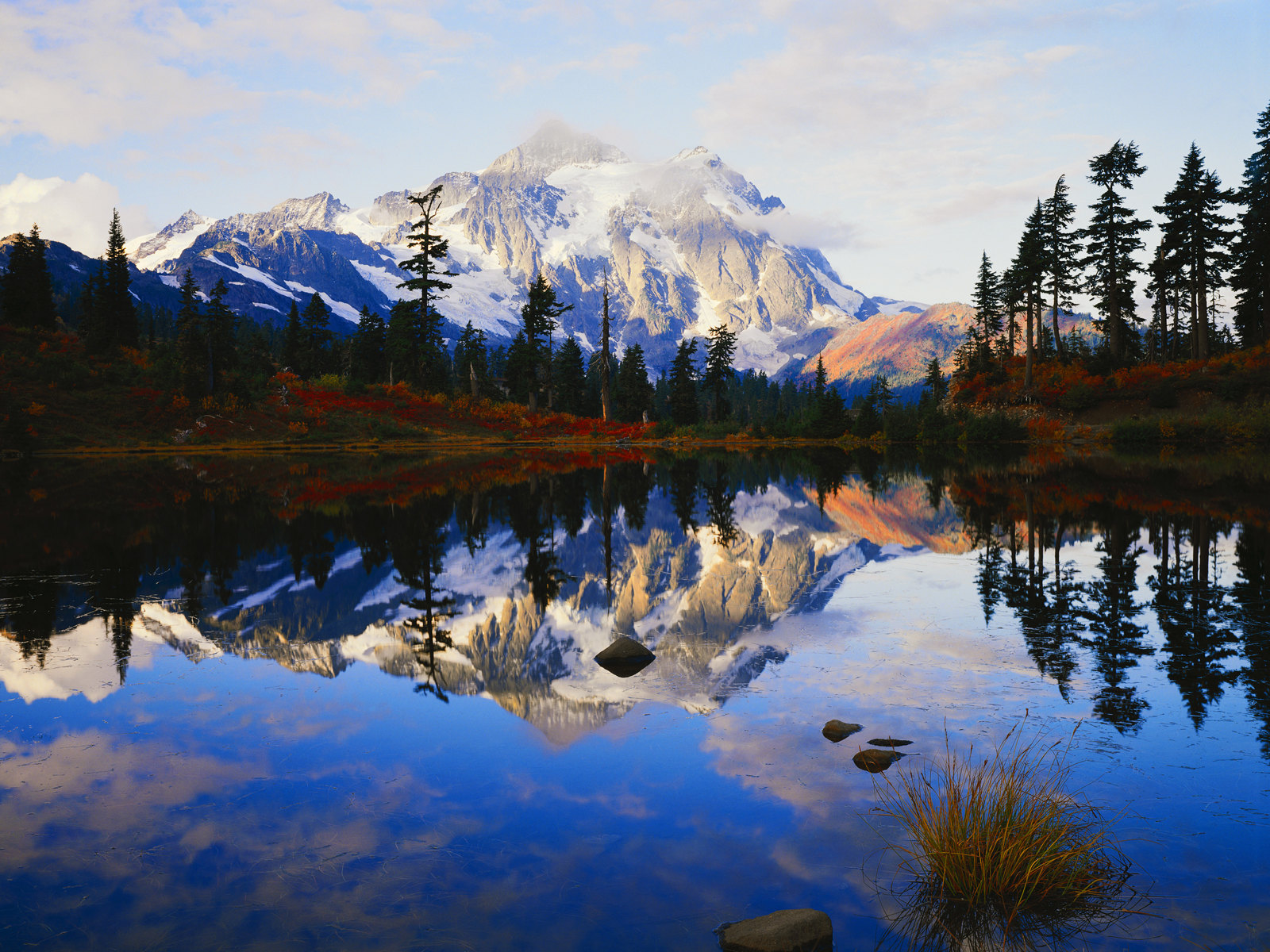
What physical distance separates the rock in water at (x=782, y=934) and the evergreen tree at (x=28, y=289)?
74744 mm

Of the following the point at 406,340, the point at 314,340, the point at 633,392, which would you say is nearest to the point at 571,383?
the point at 633,392

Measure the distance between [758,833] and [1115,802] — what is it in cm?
299

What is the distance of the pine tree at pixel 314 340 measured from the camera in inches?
3504

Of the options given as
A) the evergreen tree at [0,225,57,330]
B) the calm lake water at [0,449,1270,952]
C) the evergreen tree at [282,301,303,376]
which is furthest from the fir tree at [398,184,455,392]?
the calm lake water at [0,449,1270,952]

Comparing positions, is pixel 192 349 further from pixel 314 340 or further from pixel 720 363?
pixel 720 363

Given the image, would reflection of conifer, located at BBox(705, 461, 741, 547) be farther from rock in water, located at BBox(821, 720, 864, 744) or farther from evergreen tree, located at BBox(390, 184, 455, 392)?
evergreen tree, located at BBox(390, 184, 455, 392)

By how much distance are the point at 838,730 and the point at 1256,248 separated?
63.1 metres

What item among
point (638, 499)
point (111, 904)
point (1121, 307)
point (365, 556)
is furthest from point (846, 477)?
point (1121, 307)

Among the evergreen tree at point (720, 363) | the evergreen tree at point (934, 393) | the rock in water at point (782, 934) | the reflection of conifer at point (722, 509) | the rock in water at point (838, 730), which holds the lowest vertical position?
the rock in water at point (782, 934)

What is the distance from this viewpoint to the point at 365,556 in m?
16.7

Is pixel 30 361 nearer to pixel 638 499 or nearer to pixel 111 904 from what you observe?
pixel 638 499

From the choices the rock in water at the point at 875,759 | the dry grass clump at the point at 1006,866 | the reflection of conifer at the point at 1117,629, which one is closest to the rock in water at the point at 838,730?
the rock in water at the point at 875,759

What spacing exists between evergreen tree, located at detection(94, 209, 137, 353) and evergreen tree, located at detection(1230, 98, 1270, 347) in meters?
85.3

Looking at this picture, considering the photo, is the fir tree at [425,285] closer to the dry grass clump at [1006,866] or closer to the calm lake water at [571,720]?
the calm lake water at [571,720]
